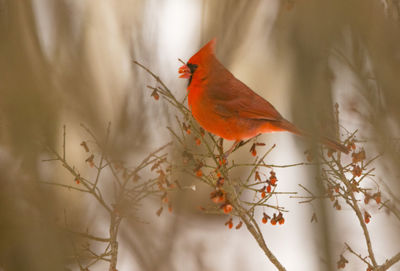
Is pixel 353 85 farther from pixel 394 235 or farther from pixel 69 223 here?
pixel 69 223

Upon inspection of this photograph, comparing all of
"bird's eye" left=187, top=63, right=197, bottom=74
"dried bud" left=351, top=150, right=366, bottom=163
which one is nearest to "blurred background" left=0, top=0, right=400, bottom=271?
"dried bud" left=351, top=150, right=366, bottom=163

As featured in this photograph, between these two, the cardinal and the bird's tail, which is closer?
the bird's tail

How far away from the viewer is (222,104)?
0.62 meters

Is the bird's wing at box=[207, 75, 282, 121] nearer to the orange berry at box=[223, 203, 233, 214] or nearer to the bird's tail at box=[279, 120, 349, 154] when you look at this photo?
the bird's tail at box=[279, 120, 349, 154]

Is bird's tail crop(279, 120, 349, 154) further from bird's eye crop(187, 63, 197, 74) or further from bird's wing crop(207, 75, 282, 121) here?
bird's eye crop(187, 63, 197, 74)

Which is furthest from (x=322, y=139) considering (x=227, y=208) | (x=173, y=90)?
(x=173, y=90)

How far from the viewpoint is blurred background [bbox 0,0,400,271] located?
18.8 inches

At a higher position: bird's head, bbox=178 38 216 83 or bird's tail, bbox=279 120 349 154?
bird's head, bbox=178 38 216 83

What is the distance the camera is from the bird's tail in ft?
1.50

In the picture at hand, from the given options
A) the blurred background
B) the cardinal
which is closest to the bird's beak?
the cardinal

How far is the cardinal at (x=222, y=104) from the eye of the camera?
59 centimetres

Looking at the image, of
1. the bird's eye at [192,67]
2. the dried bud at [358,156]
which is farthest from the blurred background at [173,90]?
the bird's eye at [192,67]

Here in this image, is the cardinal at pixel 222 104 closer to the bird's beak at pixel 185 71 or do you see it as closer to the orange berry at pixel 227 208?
the bird's beak at pixel 185 71

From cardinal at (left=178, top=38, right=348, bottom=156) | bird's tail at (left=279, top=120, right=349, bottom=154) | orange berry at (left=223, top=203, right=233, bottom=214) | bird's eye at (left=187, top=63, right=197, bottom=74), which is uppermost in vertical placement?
bird's eye at (left=187, top=63, right=197, bottom=74)
